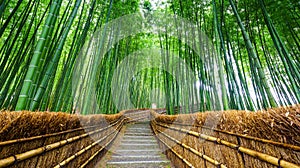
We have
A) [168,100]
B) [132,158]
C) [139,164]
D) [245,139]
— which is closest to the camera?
[245,139]

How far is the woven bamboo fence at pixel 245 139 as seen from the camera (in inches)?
29.5

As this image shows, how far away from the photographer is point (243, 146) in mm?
1135

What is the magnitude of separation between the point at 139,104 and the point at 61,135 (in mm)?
11183

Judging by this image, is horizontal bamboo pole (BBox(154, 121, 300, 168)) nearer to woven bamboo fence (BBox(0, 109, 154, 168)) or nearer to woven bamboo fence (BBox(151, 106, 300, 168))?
woven bamboo fence (BBox(151, 106, 300, 168))

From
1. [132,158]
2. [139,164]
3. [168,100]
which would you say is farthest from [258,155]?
[168,100]

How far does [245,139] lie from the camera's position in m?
1.10

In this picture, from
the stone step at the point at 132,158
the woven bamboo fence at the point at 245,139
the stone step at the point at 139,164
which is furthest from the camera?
the stone step at the point at 132,158

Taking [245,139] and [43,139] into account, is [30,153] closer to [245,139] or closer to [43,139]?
[43,139]

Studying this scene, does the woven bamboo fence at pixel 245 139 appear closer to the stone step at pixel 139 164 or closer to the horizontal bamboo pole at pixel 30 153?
the stone step at pixel 139 164

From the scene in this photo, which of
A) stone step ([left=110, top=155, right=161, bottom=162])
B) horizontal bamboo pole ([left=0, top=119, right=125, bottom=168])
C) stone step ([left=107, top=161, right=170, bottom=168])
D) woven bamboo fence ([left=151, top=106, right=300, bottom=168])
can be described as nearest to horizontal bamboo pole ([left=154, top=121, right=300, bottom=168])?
woven bamboo fence ([left=151, top=106, right=300, bottom=168])

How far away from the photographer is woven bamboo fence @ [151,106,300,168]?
749 millimetres

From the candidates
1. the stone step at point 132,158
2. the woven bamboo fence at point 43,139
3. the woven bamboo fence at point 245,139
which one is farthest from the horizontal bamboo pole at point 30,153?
the stone step at point 132,158

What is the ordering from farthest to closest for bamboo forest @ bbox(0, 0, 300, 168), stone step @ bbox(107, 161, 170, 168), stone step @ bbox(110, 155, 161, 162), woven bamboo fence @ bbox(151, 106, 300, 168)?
stone step @ bbox(110, 155, 161, 162) < stone step @ bbox(107, 161, 170, 168) < bamboo forest @ bbox(0, 0, 300, 168) < woven bamboo fence @ bbox(151, 106, 300, 168)

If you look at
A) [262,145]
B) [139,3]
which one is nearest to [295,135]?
[262,145]
